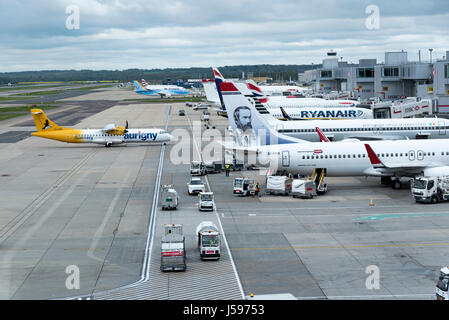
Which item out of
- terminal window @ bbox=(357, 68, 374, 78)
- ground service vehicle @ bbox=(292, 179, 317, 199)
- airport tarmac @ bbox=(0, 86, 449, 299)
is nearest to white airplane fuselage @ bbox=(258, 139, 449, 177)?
airport tarmac @ bbox=(0, 86, 449, 299)

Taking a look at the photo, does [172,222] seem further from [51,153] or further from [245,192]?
[51,153]

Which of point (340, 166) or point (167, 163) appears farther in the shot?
point (167, 163)

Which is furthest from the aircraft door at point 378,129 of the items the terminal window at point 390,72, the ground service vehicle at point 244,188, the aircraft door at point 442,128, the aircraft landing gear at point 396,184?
the terminal window at point 390,72

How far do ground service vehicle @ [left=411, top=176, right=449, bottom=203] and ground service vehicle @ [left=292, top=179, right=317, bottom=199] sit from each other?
27.2ft

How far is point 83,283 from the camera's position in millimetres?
26500

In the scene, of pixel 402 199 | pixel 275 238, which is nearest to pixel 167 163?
pixel 402 199

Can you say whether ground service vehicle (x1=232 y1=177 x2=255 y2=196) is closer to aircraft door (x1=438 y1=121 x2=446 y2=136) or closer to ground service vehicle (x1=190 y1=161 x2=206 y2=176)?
ground service vehicle (x1=190 y1=161 x2=206 y2=176)

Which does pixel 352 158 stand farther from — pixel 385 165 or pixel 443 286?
pixel 443 286

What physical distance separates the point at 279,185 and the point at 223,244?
16.2 metres

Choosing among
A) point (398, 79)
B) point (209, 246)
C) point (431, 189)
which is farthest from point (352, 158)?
point (398, 79)

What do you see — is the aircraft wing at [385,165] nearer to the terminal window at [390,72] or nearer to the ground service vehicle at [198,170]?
the ground service vehicle at [198,170]

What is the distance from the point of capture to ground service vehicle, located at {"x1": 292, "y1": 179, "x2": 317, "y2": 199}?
47.1m

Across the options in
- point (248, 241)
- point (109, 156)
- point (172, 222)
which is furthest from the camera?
point (109, 156)

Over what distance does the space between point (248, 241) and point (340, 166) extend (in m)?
18.6
